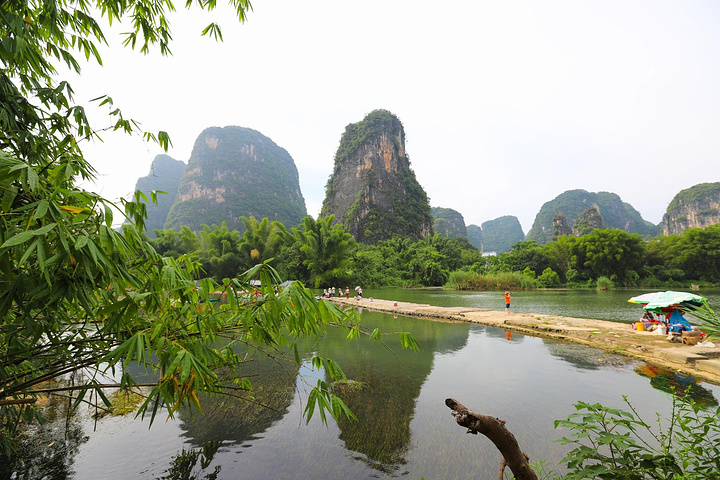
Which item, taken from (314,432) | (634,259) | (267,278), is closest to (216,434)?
(314,432)

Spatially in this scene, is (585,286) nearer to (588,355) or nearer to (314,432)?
(588,355)

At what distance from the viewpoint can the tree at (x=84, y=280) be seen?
2.82ft

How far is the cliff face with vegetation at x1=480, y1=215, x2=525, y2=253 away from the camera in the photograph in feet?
326

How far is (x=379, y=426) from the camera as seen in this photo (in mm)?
3127

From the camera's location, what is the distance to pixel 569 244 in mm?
25891

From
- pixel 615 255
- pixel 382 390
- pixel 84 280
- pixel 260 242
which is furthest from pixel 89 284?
pixel 615 255

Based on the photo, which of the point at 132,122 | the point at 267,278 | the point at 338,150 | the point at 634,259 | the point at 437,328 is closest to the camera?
the point at 267,278

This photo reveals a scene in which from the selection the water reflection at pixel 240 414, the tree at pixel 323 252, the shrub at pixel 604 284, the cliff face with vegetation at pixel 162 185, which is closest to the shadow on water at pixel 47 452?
the water reflection at pixel 240 414

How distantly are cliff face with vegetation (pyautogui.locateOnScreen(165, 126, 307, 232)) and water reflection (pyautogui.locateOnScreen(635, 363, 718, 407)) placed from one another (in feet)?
186

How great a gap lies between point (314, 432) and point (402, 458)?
2.92ft

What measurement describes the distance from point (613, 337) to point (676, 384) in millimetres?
2292

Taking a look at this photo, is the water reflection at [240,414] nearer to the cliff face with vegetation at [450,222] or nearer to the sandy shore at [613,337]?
the sandy shore at [613,337]

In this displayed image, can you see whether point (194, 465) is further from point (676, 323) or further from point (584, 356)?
point (676, 323)

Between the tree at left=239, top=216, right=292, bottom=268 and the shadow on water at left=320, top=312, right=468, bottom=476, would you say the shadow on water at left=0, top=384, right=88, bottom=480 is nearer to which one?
the shadow on water at left=320, top=312, right=468, bottom=476
